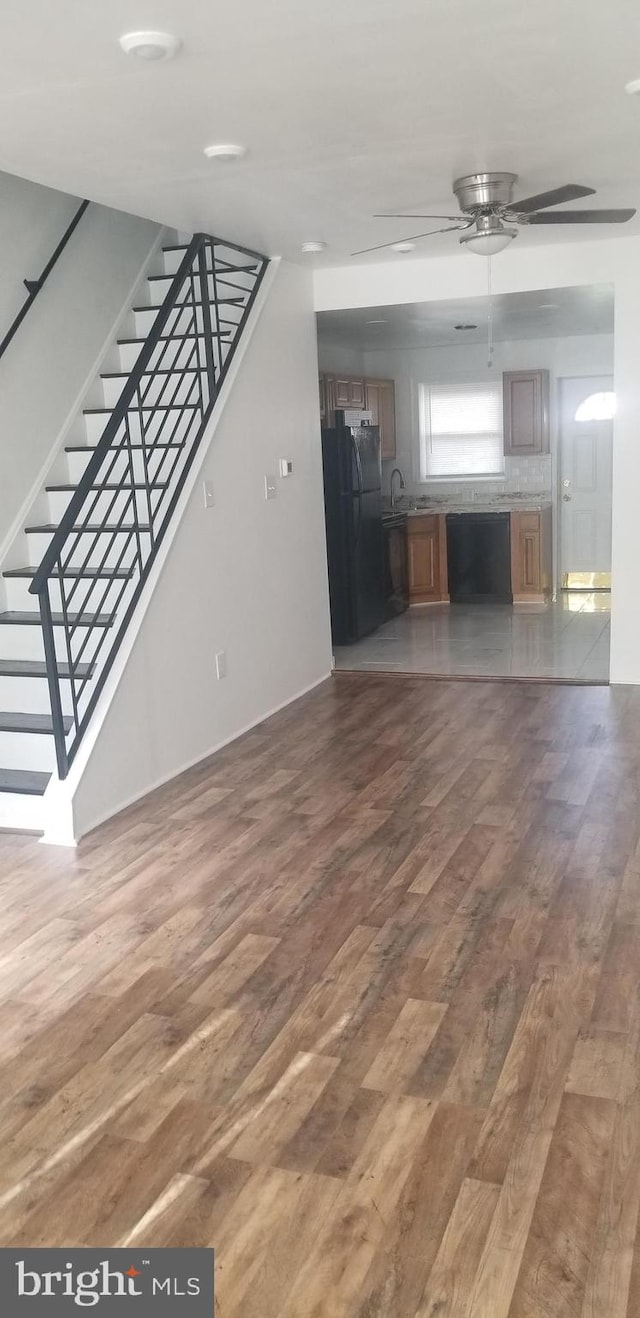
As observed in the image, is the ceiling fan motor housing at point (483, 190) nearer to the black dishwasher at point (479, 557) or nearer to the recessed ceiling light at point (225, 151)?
the recessed ceiling light at point (225, 151)

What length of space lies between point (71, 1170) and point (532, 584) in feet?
28.2

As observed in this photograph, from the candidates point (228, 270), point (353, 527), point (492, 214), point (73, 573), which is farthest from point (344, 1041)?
point (353, 527)

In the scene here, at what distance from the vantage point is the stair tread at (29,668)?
15.1 feet

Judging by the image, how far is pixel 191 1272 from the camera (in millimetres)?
1976

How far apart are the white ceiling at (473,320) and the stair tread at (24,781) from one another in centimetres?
371

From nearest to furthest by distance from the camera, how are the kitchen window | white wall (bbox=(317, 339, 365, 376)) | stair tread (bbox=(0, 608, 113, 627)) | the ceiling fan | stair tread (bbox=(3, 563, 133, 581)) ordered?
1. the ceiling fan
2. stair tread (bbox=(0, 608, 113, 627))
3. stair tread (bbox=(3, 563, 133, 581))
4. white wall (bbox=(317, 339, 365, 376))
5. the kitchen window

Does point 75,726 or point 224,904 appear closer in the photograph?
point 224,904

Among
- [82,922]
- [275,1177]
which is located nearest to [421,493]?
[82,922]

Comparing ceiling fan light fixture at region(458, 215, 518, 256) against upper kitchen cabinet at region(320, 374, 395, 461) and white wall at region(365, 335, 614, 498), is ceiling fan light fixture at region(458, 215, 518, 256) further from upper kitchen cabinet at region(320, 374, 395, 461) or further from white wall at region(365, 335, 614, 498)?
white wall at region(365, 335, 614, 498)

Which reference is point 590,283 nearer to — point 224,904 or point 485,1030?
point 224,904

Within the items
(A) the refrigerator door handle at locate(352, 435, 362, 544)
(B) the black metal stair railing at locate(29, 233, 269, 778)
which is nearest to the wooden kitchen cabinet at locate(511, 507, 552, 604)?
(A) the refrigerator door handle at locate(352, 435, 362, 544)

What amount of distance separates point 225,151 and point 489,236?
1239 mm

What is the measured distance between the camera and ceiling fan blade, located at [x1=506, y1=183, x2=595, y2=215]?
3890 millimetres

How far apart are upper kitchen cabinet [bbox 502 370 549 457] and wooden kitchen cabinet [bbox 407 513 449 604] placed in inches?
42.1
